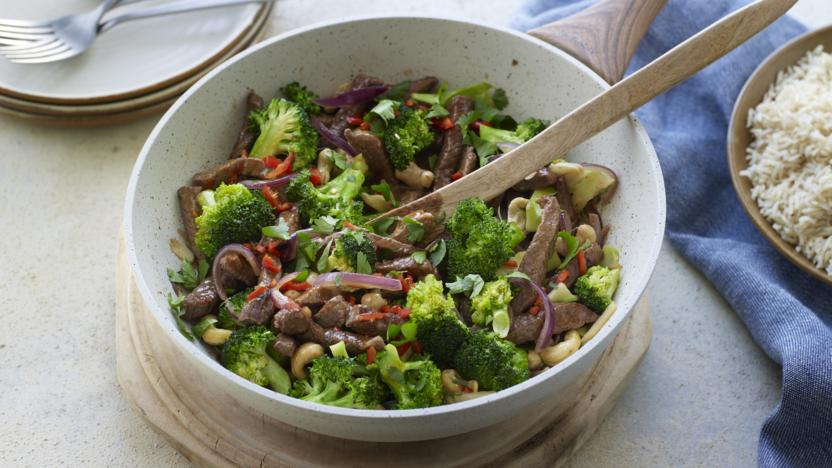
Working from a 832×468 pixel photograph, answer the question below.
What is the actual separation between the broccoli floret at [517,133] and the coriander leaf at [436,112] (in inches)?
7.0

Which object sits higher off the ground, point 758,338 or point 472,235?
point 472,235

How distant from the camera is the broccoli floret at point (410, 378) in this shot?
9.10 feet

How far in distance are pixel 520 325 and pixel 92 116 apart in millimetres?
2452

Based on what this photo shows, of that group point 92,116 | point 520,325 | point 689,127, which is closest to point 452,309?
point 520,325

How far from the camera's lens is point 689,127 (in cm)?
427

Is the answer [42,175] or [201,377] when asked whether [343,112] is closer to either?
[201,377]

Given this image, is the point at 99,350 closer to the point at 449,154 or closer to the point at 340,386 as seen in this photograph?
the point at 340,386

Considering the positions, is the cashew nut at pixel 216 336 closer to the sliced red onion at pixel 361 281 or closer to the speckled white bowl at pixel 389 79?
the speckled white bowl at pixel 389 79

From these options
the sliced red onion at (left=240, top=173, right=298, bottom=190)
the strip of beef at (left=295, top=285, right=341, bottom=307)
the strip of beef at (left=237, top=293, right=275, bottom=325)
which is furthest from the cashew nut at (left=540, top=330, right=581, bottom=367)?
the sliced red onion at (left=240, top=173, right=298, bottom=190)

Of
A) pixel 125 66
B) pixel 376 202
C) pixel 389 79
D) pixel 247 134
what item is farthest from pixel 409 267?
pixel 125 66

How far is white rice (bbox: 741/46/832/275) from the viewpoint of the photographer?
366cm

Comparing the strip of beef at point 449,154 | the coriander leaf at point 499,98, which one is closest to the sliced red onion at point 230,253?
the strip of beef at point 449,154

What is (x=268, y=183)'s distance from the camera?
3.35 m

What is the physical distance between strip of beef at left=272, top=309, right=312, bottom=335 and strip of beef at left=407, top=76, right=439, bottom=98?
1251mm
